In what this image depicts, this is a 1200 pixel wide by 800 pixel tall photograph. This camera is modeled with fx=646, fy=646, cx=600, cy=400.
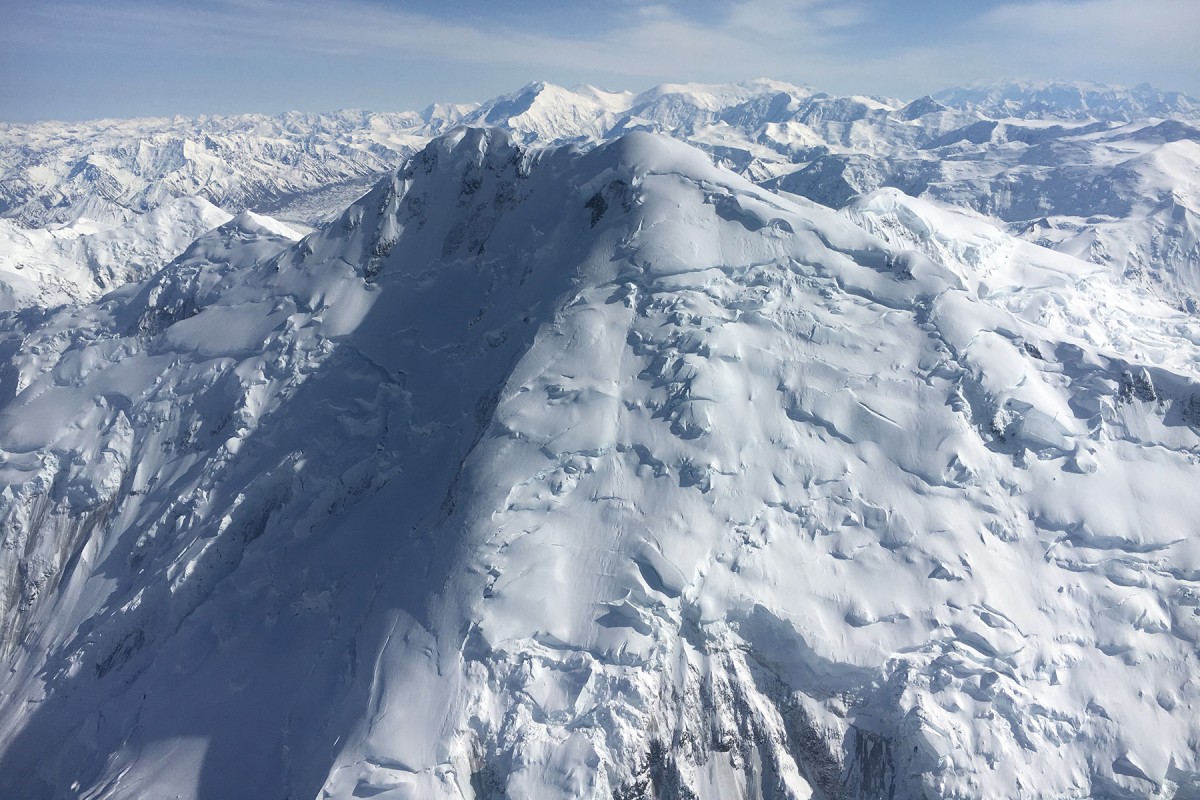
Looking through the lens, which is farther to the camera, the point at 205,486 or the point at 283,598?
the point at 205,486

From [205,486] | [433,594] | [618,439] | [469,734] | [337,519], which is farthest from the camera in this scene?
[205,486]

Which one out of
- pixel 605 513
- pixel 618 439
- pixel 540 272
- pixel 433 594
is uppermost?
pixel 540 272

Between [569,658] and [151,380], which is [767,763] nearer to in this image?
[569,658]

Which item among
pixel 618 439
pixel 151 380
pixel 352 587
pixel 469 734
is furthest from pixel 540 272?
pixel 151 380

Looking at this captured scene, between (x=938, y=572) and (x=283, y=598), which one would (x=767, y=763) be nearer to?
(x=938, y=572)

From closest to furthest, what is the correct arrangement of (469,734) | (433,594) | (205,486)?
(469,734) → (433,594) → (205,486)

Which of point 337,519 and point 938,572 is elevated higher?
point 938,572
